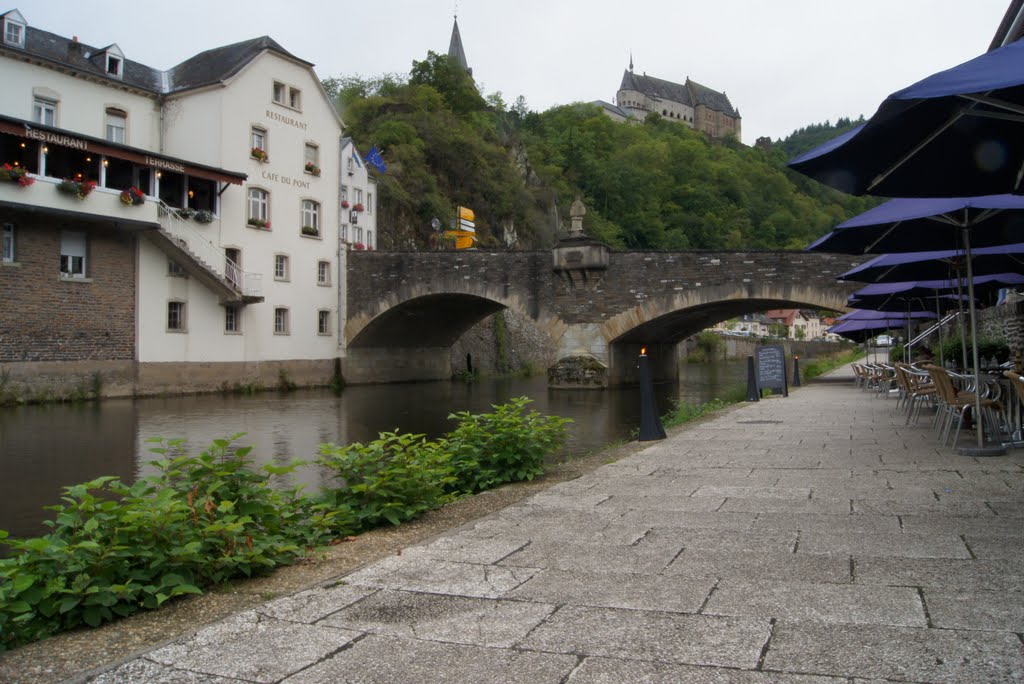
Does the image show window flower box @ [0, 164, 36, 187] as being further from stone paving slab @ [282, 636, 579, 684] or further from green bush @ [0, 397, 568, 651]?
stone paving slab @ [282, 636, 579, 684]

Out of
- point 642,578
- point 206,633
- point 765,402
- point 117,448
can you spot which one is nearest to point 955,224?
point 642,578

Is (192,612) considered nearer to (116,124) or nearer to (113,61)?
(116,124)

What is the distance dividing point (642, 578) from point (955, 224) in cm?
470

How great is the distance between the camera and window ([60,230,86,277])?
20.5 meters

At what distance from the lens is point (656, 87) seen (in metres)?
122

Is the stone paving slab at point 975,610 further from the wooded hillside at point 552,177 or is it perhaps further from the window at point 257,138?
the wooded hillside at point 552,177

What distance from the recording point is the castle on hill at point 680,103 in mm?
118438

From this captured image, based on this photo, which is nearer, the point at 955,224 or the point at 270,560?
the point at 270,560

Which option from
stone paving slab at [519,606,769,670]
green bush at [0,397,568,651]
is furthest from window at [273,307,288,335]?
stone paving slab at [519,606,769,670]

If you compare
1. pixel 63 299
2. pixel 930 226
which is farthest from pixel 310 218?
pixel 930 226

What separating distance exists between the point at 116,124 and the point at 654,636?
2446cm

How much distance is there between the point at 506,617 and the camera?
2801 millimetres

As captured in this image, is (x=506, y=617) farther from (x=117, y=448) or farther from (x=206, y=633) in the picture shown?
(x=117, y=448)

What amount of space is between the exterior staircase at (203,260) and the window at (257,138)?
3527mm
